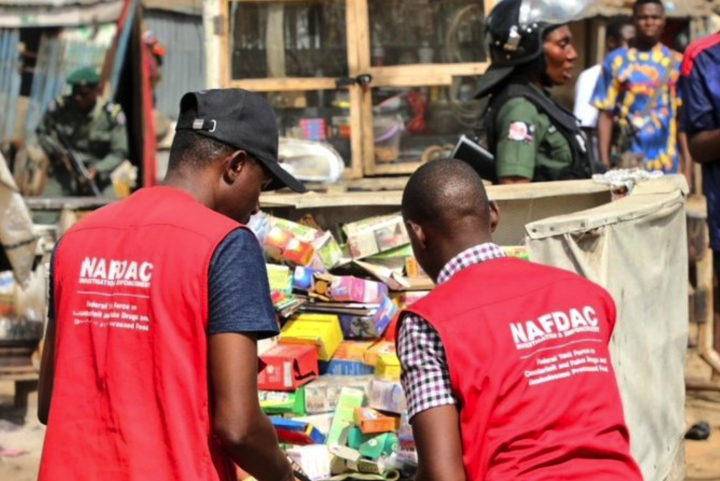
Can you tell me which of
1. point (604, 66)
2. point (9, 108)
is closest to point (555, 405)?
point (604, 66)

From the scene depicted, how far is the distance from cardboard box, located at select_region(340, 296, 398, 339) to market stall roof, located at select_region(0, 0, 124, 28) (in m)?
7.77

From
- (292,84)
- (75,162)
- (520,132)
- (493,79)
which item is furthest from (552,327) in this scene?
(75,162)

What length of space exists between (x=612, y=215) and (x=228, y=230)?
6.63 ft

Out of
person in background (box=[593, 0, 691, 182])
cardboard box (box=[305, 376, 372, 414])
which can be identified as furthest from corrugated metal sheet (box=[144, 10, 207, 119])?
cardboard box (box=[305, 376, 372, 414])

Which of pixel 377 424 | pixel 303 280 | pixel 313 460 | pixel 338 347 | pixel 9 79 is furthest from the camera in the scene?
pixel 9 79

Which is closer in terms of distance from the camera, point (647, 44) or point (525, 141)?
point (525, 141)

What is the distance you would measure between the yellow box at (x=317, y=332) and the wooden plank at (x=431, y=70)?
156 inches

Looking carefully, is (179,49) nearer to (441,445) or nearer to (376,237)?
(376,237)

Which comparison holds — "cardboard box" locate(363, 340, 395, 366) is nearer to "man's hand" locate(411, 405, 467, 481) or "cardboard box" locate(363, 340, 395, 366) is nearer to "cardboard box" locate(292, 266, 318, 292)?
"cardboard box" locate(292, 266, 318, 292)

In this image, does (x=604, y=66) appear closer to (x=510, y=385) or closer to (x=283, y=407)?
(x=283, y=407)

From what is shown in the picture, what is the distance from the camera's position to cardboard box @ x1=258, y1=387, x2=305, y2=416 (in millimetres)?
A: 4867

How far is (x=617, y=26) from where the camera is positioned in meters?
10.4

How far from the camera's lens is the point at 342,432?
4855 mm

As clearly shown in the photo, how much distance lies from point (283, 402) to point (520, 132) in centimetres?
169
